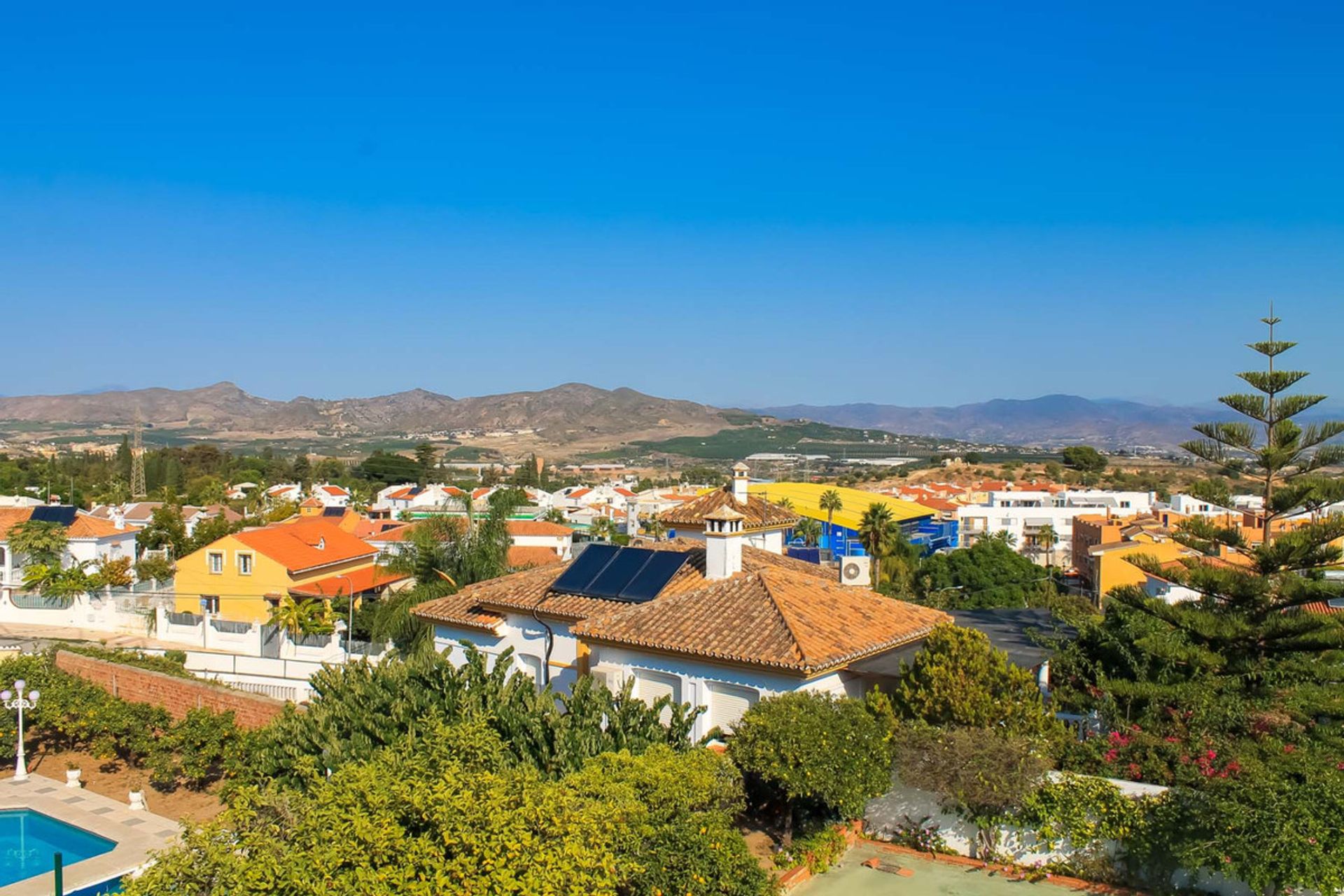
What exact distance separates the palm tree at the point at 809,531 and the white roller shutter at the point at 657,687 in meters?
32.8

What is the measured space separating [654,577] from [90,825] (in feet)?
29.9

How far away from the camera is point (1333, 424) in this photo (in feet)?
48.2

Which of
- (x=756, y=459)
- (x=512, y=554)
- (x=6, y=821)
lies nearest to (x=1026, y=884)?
(x=6, y=821)

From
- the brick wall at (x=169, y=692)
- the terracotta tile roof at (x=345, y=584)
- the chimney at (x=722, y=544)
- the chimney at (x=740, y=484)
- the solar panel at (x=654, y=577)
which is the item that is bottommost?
the terracotta tile roof at (x=345, y=584)

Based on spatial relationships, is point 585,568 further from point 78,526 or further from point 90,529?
point 78,526

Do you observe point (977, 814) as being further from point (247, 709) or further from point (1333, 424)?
point (247, 709)

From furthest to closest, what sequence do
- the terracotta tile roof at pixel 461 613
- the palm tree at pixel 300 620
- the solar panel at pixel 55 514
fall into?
the solar panel at pixel 55 514 → the palm tree at pixel 300 620 → the terracotta tile roof at pixel 461 613

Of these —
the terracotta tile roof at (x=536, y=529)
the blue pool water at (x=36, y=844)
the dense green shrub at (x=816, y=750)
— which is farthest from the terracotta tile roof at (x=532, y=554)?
the dense green shrub at (x=816, y=750)

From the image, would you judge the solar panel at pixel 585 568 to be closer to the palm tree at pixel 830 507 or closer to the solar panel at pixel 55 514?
the solar panel at pixel 55 514

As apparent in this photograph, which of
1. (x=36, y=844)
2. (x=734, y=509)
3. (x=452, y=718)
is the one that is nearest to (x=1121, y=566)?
(x=734, y=509)

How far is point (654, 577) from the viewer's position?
50.4 ft

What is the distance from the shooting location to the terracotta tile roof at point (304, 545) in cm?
3134

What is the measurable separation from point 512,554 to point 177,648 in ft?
51.0

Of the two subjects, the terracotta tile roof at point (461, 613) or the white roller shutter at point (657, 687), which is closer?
the white roller shutter at point (657, 687)
